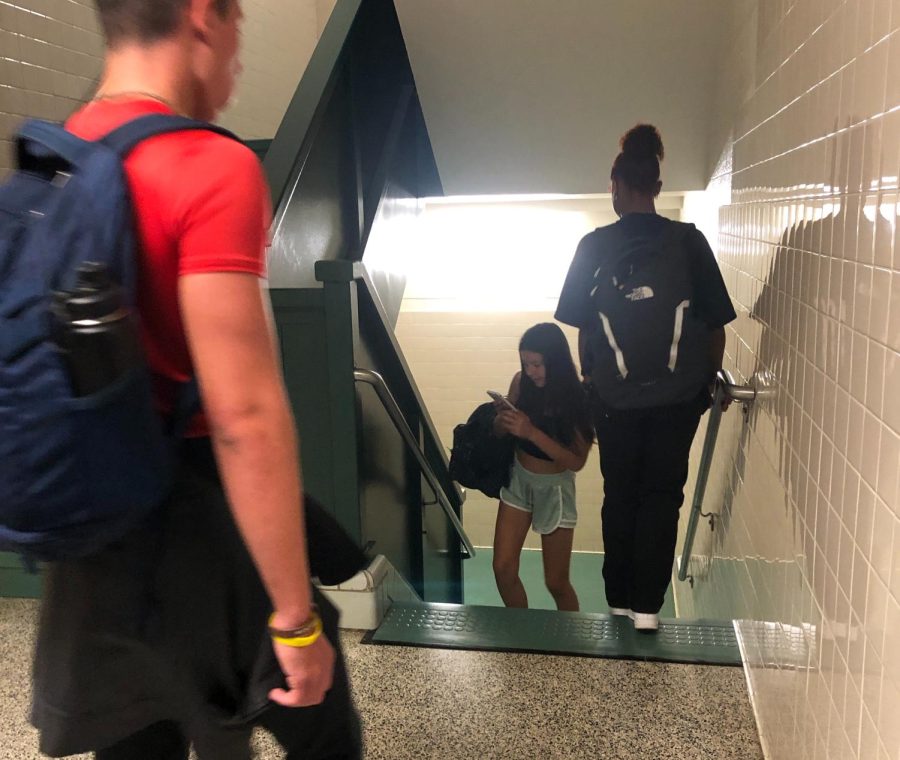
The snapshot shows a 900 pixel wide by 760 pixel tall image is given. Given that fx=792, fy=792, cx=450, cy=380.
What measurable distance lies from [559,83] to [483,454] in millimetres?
1860

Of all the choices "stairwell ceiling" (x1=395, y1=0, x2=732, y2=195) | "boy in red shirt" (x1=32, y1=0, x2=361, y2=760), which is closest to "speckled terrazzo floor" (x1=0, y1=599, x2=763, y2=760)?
"boy in red shirt" (x1=32, y1=0, x2=361, y2=760)

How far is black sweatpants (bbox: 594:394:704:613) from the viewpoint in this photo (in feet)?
8.45

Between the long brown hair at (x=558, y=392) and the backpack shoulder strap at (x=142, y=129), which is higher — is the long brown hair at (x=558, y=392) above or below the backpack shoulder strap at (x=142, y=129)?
below

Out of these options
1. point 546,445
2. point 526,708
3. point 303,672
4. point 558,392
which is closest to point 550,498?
point 546,445

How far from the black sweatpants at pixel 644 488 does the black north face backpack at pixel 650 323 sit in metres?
0.09

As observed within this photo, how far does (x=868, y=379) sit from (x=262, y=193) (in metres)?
0.96

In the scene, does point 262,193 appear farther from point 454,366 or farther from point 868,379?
point 454,366

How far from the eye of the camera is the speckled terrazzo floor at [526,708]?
1951 mm

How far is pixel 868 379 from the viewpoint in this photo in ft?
4.10

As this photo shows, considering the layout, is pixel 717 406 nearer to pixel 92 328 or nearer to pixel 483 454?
pixel 483 454

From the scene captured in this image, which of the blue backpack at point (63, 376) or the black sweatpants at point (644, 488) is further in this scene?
the black sweatpants at point (644, 488)

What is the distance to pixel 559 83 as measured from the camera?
12.7 feet

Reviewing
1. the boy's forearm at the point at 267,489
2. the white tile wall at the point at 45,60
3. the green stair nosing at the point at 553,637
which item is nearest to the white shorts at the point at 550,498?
the green stair nosing at the point at 553,637

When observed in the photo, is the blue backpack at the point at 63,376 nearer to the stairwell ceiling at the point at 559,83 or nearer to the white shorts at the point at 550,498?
the white shorts at the point at 550,498
